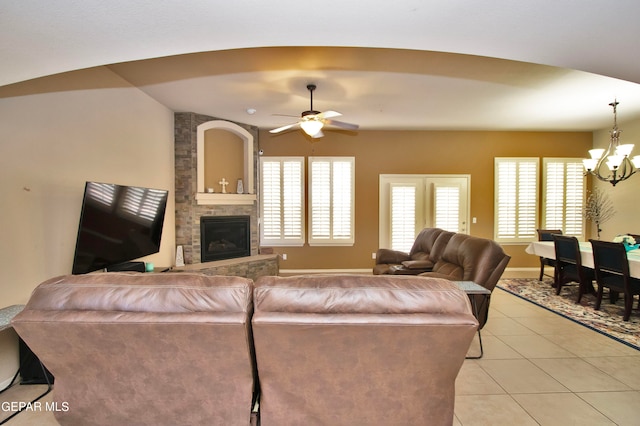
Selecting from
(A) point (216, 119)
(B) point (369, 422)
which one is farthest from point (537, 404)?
(A) point (216, 119)

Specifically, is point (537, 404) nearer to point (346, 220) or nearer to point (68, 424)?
point (68, 424)

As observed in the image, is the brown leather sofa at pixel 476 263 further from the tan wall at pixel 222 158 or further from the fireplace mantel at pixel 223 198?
the tan wall at pixel 222 158

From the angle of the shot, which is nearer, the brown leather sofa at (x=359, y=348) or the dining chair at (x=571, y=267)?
the brown leather sofa at (x=359, y=348)

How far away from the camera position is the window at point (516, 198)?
20.4 feet

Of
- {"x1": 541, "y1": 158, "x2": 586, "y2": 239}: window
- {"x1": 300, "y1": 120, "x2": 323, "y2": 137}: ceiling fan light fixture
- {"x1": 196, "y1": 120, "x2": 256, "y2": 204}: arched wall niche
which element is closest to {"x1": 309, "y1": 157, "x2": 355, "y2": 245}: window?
{"x1": 196, "y1": 120, "x2": 256, "y2": 204}: arched wall niche

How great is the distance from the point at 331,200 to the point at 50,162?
436 cm

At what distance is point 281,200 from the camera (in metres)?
6.06

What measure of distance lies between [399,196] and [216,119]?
3.79 m

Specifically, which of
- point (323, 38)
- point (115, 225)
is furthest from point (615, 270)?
point (115, 225)

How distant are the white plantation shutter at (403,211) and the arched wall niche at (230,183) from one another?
2.83m

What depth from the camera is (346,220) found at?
243 inches

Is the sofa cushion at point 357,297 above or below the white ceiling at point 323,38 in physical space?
below

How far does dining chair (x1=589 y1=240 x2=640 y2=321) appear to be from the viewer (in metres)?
3.46

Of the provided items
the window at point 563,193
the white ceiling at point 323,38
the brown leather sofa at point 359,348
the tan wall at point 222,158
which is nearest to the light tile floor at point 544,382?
the brown leather sofa at point 359,348
